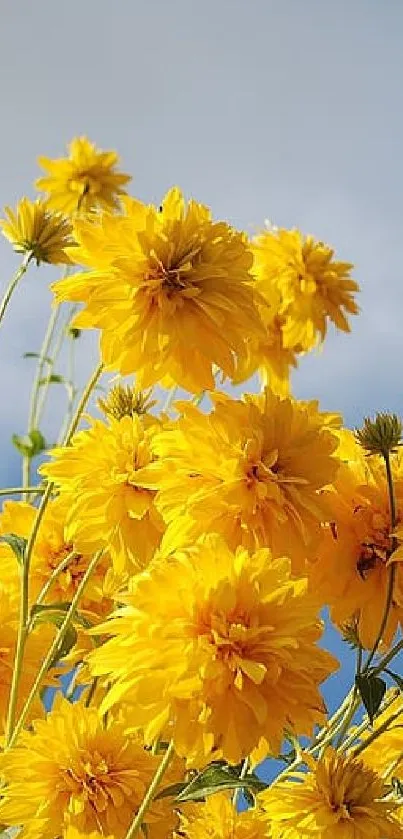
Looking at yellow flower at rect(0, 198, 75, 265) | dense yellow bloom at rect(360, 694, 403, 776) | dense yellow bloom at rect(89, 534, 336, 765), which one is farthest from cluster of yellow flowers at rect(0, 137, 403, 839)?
yellow flower at rect(0, 198, 75, 265)

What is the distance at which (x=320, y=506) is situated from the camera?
3.58ft

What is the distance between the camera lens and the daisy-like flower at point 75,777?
4.00 ft

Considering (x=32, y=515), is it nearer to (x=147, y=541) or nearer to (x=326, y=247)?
(x=147, y=541)

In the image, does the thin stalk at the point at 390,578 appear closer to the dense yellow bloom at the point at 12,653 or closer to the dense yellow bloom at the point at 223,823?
the dense yellow bloom at the point at 223,823

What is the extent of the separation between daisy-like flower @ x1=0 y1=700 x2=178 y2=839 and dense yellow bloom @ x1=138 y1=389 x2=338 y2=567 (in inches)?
11.1

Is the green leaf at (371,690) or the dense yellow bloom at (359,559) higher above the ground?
the dense yellow bloom at (359,559)

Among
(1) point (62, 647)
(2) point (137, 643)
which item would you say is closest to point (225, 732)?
(2) point (137, 643)

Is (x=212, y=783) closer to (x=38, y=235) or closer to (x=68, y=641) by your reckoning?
(x=68, y=641)

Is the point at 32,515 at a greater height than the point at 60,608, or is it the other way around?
the point at 32,515

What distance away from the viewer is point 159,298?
3.88ft

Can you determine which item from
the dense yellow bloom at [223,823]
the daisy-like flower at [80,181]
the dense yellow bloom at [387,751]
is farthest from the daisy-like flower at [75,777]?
the daisy-like flower at [80,181]

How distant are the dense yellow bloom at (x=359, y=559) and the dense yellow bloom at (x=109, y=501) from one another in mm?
198

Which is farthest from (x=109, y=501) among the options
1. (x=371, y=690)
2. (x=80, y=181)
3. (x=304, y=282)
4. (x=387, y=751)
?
(x=80, y=181)

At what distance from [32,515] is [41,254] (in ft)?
1.98
